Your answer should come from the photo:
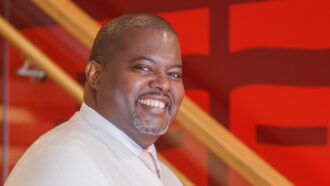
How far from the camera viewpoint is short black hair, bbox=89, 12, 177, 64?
113 centimetres

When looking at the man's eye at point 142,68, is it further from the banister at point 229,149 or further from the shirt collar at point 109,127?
the banister at point 229,149

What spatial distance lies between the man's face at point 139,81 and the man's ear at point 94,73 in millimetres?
16

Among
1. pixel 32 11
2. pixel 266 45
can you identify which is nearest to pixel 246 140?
pixel 266 45

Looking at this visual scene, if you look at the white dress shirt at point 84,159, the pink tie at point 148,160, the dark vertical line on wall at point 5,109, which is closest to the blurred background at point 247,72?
the dark vertical line on wall at point 5,109

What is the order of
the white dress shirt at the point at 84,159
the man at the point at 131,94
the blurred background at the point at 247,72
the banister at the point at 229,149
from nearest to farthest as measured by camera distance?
the white dress shirt at the point at 84,159
the man at the point at 131,94
the banister at the point at 229,149
the blurred background at the point at 247,72

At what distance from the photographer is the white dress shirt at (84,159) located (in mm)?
882

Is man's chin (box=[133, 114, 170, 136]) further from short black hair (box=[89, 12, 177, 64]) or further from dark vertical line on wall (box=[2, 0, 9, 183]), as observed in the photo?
dark vertical line on wall (box=[2, 0, 9, 183])

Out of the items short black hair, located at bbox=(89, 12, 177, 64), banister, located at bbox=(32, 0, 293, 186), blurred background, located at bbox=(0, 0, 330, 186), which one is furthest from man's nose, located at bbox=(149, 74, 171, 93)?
blurred background, located at bbox=(0, 0, 330, 186)

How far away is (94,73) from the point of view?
45.3 inches

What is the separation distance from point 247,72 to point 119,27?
974mm

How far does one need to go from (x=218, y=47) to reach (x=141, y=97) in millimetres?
1012

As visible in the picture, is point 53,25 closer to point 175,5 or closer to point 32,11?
point 32,11

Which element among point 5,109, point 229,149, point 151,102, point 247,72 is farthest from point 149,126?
point 5,109

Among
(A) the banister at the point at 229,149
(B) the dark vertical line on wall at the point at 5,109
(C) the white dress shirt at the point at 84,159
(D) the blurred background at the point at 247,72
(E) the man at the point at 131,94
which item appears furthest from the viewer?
(B) the dark vertical line on wall at the point at 5,109
